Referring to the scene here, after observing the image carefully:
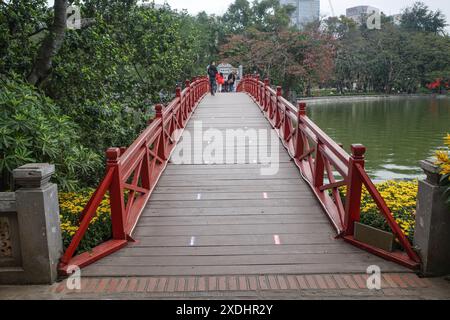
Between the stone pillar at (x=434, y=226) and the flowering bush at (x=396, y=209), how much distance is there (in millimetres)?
493

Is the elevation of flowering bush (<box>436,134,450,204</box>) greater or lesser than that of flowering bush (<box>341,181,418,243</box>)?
greater

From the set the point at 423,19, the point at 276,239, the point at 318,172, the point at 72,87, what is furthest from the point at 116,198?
the point at 423,19

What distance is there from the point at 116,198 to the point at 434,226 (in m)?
2.95

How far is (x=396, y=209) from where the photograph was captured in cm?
495

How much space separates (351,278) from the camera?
3.78 m

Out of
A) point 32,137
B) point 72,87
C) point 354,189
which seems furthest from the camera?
point 72,87

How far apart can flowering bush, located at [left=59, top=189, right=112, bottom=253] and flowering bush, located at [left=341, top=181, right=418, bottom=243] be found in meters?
2.81

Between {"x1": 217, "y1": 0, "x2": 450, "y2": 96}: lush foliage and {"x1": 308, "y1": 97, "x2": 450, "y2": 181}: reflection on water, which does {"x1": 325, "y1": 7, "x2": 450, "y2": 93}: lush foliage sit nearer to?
{"x1": 217, "y1": 0, "x2": 450, "y2": 96}: lush foliage

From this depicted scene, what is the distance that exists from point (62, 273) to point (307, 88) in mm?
52141

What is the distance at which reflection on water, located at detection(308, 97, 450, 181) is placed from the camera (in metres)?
21.1

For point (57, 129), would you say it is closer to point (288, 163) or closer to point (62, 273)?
point (62, 273)

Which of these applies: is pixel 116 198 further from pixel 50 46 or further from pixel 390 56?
pixel 390 56

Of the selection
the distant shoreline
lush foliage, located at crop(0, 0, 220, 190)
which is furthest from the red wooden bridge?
the distant shoreline

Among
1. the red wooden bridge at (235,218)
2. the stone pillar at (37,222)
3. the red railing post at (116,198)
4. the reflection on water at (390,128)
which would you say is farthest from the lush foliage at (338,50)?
the stone pillar at (37,222)
